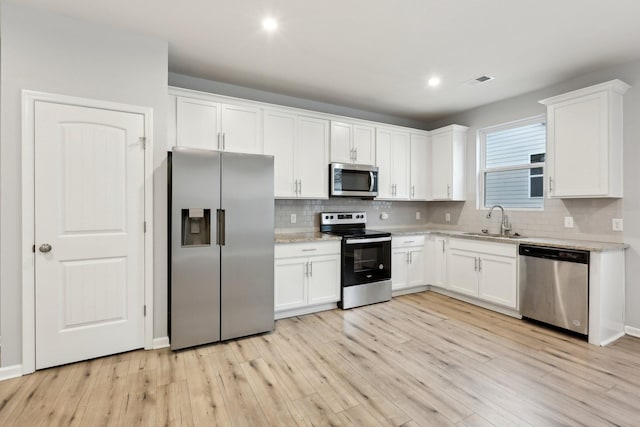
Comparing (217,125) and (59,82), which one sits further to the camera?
(217,125)

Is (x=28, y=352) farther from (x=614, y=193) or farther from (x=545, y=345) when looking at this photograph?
(x=614, y=193)

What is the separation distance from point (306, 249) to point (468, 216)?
263cm

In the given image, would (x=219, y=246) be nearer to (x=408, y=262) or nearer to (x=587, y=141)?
(x=408, y=262)

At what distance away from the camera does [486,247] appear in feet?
12.4

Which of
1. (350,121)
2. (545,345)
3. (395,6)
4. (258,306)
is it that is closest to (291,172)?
(350,121)

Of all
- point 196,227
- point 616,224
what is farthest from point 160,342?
point 616,224

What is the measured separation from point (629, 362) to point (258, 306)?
10.3ft

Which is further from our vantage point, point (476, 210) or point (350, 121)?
point (476, 210)

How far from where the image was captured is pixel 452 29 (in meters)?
2.53

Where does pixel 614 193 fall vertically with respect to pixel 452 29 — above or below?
below

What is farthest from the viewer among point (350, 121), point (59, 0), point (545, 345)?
point (350, 121)

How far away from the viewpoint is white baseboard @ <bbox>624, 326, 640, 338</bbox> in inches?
118

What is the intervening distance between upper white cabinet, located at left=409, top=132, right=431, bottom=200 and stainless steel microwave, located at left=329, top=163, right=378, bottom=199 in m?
0.78

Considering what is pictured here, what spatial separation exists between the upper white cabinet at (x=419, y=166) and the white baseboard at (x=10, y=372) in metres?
4.58
